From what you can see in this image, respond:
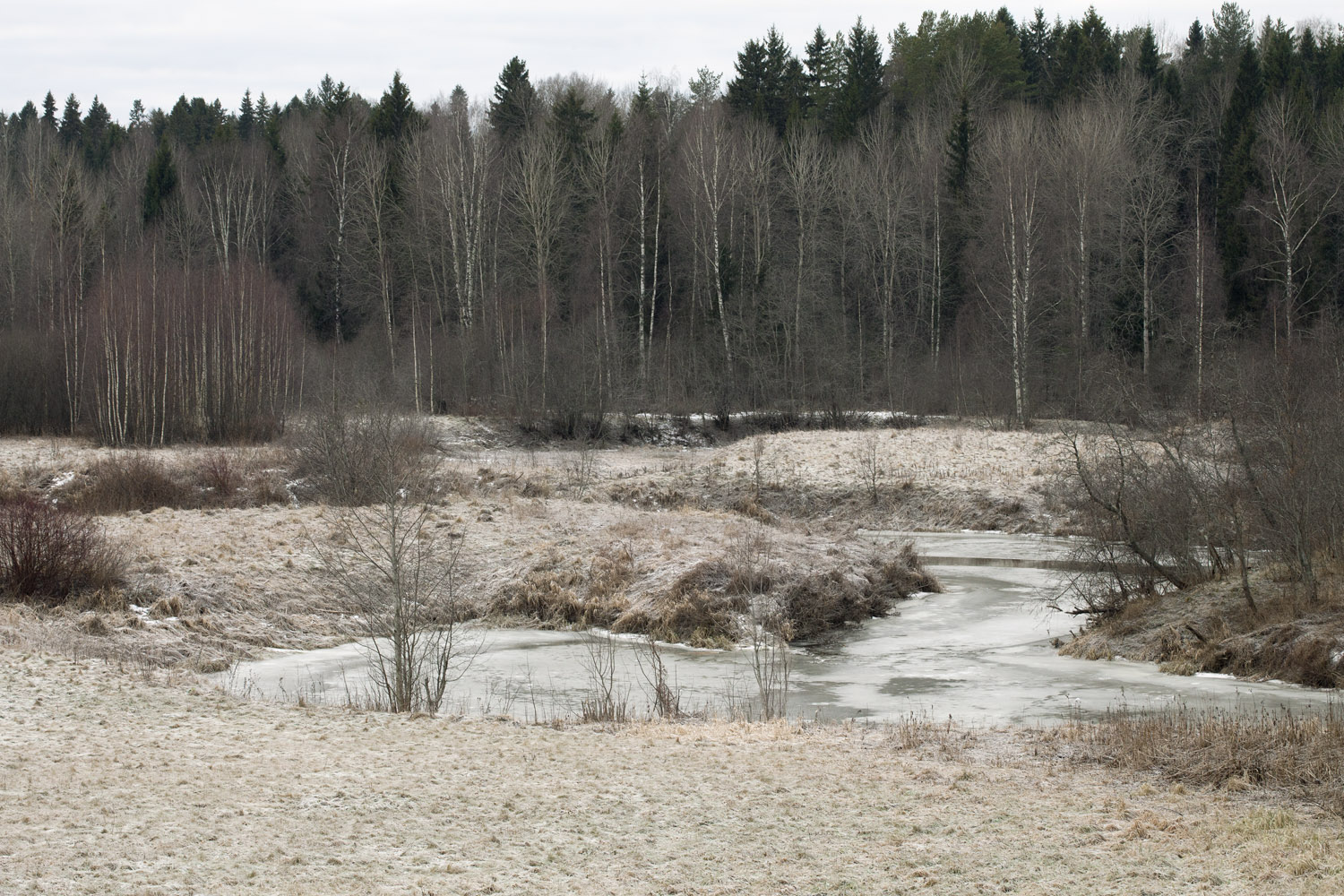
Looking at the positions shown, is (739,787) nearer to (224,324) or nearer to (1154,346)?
(224,324)

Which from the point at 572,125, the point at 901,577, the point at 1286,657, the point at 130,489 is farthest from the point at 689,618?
the point at 572,125

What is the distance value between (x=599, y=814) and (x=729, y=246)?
47883mm

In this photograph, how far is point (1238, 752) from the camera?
9312mm

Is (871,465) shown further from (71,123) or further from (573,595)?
(71,123)

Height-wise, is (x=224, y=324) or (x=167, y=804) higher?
(x=224, y=324)

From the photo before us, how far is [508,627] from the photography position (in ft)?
67.4

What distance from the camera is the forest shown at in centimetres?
4206

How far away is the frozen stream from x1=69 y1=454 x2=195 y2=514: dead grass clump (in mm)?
12165

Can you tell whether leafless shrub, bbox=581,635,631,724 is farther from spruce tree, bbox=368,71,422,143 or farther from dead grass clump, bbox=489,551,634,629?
spruce tree, bbox=368,71,422,143

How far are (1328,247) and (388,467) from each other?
155 ft

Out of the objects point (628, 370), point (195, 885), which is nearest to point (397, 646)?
point (195, 885)

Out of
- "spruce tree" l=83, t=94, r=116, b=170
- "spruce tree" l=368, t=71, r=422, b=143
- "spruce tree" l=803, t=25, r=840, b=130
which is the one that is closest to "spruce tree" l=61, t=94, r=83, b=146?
"spruce tree" l=83, t=94, r=116, b=170

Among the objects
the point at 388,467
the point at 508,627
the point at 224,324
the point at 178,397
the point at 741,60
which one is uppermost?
the point at 741,60

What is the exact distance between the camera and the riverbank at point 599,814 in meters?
6.90
